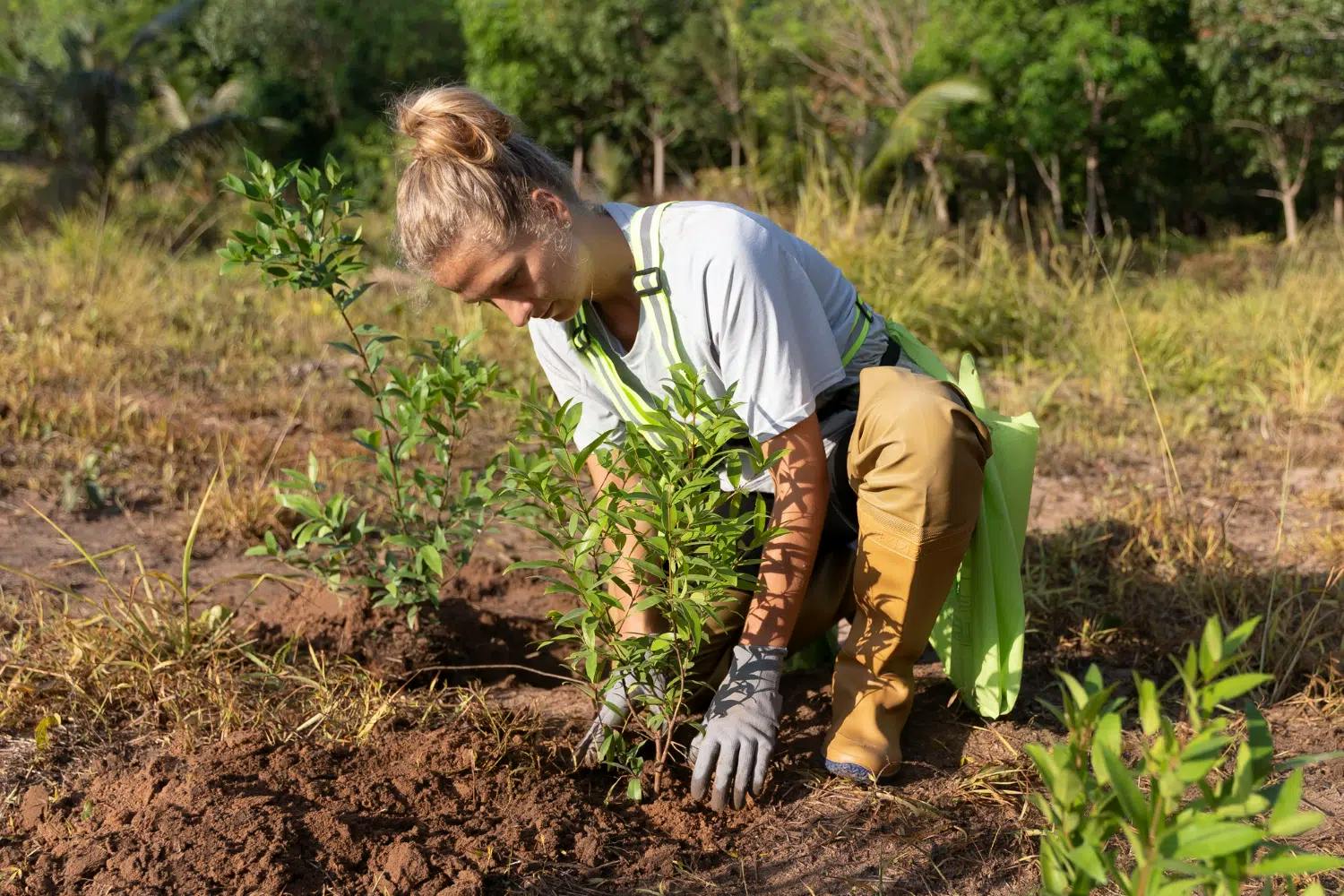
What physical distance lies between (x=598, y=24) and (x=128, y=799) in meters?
19.0

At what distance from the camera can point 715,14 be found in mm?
19375

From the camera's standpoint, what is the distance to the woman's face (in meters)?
1.97

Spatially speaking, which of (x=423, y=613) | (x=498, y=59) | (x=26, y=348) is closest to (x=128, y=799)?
(x=423, y=613)

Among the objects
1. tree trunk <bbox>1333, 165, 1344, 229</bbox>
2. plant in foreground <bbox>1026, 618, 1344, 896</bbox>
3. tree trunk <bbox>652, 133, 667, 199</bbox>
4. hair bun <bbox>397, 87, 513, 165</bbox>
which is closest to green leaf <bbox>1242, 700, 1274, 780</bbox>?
plant in foreground <bbox>1026, 618, 1344, 896</bbox>

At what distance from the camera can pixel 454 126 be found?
1.94 metres

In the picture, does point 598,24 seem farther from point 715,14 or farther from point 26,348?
point 26,348

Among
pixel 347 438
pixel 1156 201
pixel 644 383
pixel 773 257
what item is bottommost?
pixel 1156 201

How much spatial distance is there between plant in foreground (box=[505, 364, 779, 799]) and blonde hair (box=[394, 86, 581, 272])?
31 cm

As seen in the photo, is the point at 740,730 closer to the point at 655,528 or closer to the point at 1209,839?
the point at 655,528

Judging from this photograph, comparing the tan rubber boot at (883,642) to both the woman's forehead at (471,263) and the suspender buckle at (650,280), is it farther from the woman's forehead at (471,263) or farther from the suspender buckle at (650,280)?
the woman's forehead at (471,263)

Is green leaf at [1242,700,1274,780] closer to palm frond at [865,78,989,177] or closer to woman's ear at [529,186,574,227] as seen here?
woman's ear at [529,186,574,227]

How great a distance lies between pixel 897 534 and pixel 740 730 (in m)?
0.46

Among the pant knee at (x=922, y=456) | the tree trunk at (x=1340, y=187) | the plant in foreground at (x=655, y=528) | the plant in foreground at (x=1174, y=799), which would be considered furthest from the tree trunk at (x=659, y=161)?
the plant in foreground at (x=1174, y=799)

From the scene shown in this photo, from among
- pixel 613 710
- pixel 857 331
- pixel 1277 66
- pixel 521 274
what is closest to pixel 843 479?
pixel 857 331
